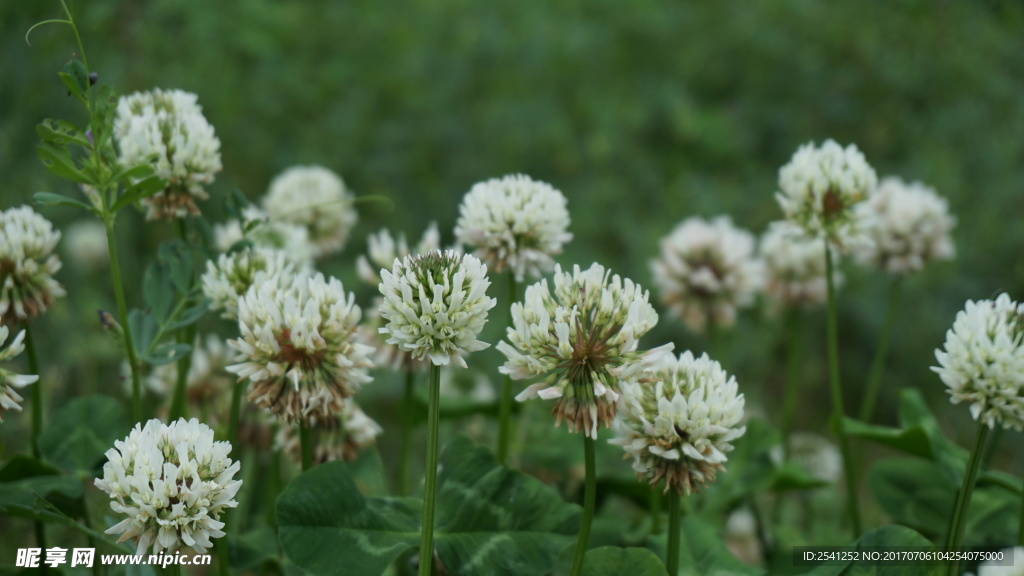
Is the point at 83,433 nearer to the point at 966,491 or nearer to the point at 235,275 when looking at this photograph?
the point at 235,275

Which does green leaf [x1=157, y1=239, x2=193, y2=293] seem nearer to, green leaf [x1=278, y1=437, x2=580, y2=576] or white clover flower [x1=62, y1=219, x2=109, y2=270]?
green leaf [x1=278, y1=437, x2=580, y2=576]

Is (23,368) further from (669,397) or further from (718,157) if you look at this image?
(718,157)

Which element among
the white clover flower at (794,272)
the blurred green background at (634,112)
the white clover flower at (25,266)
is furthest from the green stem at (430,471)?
the blurred green background at (634,112)

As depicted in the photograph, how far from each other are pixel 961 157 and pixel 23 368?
2.98 meters

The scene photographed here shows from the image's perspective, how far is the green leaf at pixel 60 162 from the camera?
1043 millimetres

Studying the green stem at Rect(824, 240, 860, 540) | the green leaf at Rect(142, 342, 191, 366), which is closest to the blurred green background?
the green stem at Rect(824, 240, 860, 540)

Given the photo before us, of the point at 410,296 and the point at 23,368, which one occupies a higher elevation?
the point at 23,368

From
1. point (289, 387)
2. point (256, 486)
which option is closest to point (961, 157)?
point (256, 486)

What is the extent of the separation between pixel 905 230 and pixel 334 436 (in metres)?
1.06

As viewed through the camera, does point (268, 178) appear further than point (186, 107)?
Yes

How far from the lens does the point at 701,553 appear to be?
3.99 feet

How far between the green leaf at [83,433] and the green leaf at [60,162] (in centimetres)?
44

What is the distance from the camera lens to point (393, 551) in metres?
1.07

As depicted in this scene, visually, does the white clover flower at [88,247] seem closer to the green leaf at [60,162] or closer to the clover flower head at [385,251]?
the clover flower head at [385,251]
